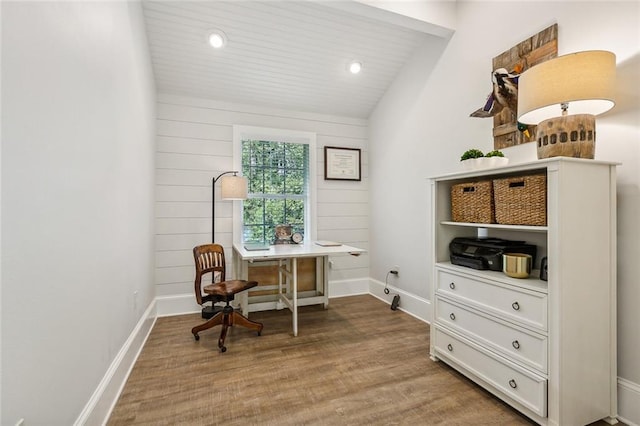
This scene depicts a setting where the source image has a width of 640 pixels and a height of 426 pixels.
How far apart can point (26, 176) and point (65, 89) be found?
456 mm

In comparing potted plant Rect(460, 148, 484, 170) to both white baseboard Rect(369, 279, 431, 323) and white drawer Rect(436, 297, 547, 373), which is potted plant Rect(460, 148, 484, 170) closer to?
white drawer Rect(436, 297, 547, 373)

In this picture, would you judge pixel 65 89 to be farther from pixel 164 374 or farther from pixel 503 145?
pixel 503 145

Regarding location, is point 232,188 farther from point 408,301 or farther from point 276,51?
point 408,301

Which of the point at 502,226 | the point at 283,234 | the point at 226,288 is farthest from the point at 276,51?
the point at 502,226

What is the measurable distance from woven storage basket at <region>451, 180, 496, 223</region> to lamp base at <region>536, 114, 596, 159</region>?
0.39 meters

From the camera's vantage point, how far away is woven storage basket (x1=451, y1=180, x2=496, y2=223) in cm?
188

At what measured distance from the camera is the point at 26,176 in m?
0.92

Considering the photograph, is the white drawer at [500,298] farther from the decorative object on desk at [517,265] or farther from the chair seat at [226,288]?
the chair seat at [226,288]

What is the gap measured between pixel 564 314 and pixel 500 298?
32 centimetres

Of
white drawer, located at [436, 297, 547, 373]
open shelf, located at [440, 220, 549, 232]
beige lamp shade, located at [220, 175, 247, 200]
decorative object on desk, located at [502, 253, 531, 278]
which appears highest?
beige lamp shade, located at [220, 175, 247, 200]

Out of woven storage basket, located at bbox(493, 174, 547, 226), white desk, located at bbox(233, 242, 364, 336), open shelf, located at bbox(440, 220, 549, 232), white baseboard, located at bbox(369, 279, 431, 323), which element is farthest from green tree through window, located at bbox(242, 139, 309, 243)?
woven storage basket, located at bbox(493, 174, 547, 226)

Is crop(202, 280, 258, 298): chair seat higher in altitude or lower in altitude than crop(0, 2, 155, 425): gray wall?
lower

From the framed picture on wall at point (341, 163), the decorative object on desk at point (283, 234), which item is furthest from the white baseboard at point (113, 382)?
the framed picture on wall at point (341, 163)

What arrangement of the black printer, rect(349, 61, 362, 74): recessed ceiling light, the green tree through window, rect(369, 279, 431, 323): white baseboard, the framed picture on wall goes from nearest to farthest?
1. the black printer
2. rect(369, 279, 431, 323): white baseboard
3. rect(349, 61, 362, 74): recessed ceiling light
4. the green tree through window
5. the framed picture on wall
